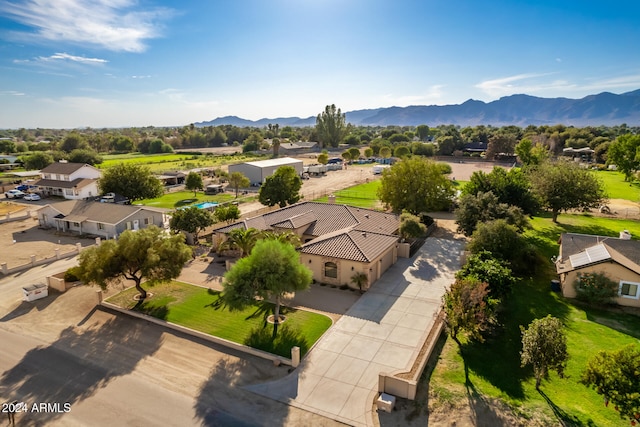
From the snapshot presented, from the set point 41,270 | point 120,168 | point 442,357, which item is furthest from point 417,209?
point 120,168

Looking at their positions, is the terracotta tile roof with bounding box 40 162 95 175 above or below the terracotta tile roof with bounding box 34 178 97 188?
above

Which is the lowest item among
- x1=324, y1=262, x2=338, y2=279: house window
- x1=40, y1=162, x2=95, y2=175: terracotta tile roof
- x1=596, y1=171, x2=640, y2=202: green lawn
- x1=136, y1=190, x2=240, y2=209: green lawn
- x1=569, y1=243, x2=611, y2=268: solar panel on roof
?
x1=596, y1=171, x2=640, y2=202: green lawn

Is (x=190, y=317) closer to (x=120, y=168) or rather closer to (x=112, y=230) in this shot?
(x=112, y=230)

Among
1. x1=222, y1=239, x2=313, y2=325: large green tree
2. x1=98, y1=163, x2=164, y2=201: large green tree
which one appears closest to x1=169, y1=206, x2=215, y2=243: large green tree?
x1=222, y1=239, x2=313, y2=325: large green tree

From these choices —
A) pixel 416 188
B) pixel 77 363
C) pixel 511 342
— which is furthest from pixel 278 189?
pixel 511 342

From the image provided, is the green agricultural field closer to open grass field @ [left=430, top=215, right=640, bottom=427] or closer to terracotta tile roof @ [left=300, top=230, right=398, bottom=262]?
terracotta tile roof @ [left=300, top=230, right=398, bottom=262]

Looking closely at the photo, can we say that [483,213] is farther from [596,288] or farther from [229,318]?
[229,318]
